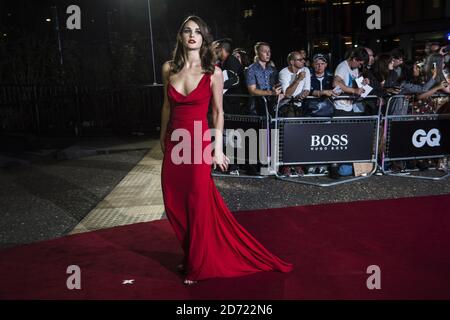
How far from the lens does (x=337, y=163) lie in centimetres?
709

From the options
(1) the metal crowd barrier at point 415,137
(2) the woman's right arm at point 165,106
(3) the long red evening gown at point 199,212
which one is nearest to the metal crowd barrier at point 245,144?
(1) the metal crowd barrier at point 415,137

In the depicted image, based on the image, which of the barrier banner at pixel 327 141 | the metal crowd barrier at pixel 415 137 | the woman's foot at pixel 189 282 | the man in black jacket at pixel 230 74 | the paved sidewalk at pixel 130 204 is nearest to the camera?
the woman's foot at pixel 189 282

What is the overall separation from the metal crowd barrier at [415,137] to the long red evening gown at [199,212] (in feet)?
14.1

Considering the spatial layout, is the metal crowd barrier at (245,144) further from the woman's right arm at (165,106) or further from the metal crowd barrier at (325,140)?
the woman's right arm at (165,106)

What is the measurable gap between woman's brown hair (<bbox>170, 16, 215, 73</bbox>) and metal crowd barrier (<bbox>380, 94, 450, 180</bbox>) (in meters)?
4.48

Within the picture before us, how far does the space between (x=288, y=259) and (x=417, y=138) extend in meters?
4.30

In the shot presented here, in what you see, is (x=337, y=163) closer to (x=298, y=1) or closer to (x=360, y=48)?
(x=360, y=48)

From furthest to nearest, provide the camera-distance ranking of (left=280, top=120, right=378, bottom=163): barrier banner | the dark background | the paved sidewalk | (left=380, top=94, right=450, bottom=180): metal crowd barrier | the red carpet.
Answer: the dark background < (left=380, top=94, right=450, bottom=180): metal crowd barrier < (left=280, top=120, right=378, bottom=163): barrier banner < the paved sidewalk < the red carpet

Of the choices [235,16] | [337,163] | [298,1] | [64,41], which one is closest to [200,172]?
[337,163]

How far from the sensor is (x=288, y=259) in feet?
12.8

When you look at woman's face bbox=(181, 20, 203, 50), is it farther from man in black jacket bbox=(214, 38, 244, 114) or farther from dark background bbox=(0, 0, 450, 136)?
dark background bbox=(0, 0, 450, 136)

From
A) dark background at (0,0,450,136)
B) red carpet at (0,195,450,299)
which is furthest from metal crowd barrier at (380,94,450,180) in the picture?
dark background at (0,0,450,136)

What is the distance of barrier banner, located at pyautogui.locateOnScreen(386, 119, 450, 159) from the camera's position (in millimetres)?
7109

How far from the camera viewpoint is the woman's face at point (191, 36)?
334cm
